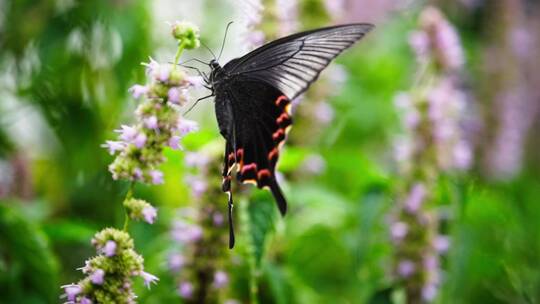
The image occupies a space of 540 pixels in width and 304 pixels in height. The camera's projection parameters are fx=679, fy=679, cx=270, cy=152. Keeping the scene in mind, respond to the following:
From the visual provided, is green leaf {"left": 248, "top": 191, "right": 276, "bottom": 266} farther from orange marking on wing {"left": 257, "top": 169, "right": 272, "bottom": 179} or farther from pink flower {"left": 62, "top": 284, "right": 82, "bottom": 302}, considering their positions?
pink flower {"left": 62, "top": 284, "right": 82, "bottom": 302}

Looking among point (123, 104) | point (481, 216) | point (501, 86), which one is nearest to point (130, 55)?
point (123, 104)

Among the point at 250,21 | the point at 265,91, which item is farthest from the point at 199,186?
the point at 250,21

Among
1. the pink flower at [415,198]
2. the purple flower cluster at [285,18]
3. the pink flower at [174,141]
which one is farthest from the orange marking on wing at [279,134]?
the pink flower at [415,198]

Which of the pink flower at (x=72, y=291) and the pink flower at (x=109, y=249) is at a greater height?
the pink flower at (x=109, y=249)

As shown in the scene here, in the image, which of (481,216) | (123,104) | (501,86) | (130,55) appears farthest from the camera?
(501,86)

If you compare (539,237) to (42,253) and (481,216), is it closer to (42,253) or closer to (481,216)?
(481,216)

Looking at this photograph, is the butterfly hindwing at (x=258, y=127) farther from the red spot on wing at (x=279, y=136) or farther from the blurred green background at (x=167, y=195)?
the blurred green background at (x=167, y=195)
